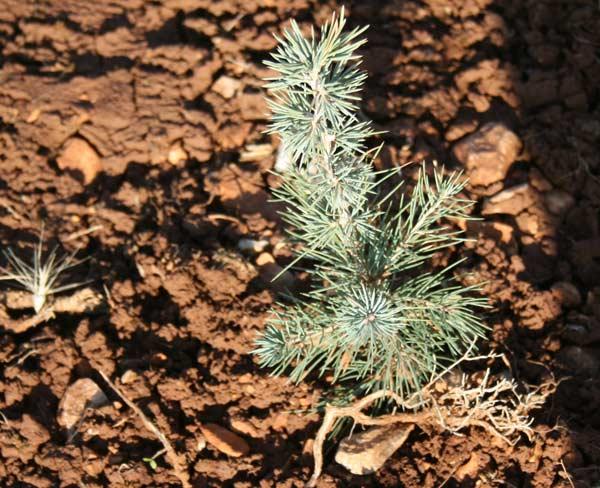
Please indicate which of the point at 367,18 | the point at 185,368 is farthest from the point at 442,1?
the point at 185,368

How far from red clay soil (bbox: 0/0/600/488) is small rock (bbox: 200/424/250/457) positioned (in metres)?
0.03

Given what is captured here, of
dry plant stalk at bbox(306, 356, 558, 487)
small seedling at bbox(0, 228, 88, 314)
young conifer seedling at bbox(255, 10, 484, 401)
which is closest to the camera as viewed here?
young conifer seedling at bbox(255, 10, 484, 401)

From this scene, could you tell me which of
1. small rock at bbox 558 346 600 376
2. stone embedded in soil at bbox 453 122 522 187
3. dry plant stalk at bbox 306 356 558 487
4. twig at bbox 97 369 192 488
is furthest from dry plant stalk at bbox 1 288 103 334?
small rock at bbox 558 346 600 376

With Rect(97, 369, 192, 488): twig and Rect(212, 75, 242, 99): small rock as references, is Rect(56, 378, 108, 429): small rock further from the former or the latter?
Rect(212, 75, 242, 99): small rock

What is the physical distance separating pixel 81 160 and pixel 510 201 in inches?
74.8

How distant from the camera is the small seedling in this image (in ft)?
10.5

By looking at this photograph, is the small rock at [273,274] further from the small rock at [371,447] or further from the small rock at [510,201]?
the small rock at [510,201]

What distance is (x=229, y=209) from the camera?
3.41 m

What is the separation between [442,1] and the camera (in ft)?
12.8

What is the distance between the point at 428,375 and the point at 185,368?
3.00 feet

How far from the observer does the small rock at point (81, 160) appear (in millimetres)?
3574

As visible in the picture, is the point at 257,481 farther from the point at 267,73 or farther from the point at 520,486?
the point at 267,73

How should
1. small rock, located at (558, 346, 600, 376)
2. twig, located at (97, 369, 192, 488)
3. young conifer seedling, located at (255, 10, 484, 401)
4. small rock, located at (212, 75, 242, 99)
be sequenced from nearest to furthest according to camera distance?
young conifer seedling, located at (255, 10, 484, 401) → twig, located at (97, 369, 192, 488) → small rock, located at (558, 346, 600, 376) → small rock, located at (212, 75, 242, 99)

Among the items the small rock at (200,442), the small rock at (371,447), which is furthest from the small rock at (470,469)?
the small rock at (200,442)
